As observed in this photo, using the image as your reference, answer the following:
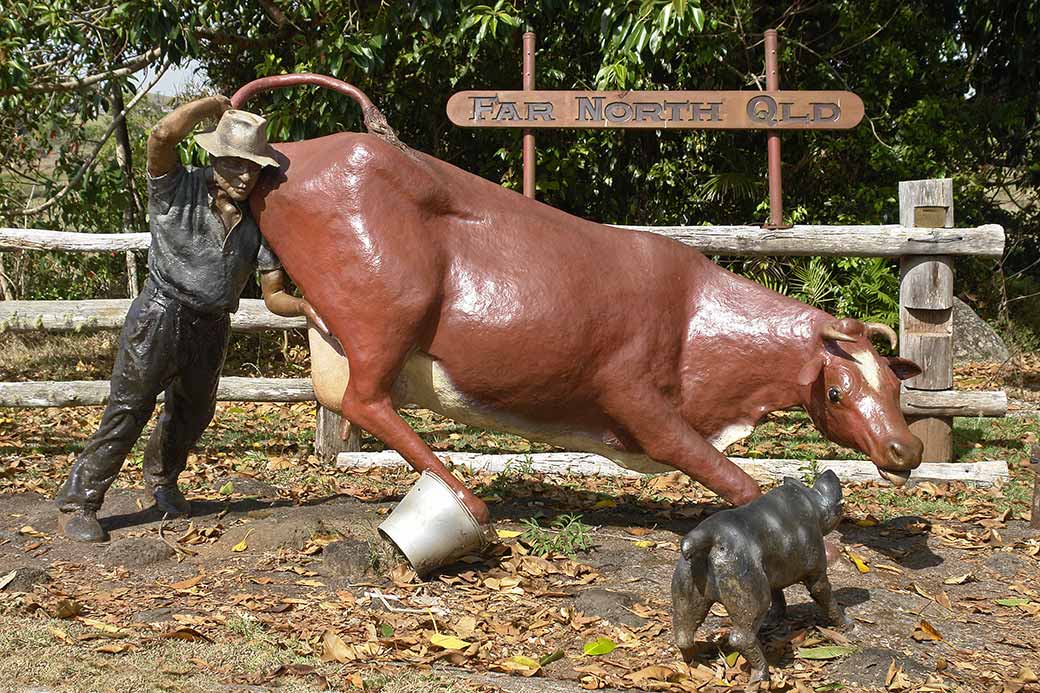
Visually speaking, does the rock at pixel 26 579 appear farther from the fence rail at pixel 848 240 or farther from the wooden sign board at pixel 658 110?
the fence rail at pixel 848 240

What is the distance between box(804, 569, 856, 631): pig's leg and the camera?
3661 mm

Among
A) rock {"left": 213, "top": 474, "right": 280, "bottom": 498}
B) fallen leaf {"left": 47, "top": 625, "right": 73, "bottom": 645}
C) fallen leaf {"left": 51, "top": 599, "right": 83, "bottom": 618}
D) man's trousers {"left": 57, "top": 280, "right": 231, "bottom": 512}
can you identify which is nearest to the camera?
fallen leaf {"left": 47, "top": 625, "right": 73, "bottom": 645}

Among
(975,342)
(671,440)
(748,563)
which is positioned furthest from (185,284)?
(975,342)

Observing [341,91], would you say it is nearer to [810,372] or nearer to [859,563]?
[810,372]

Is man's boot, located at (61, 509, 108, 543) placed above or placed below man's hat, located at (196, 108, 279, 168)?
below

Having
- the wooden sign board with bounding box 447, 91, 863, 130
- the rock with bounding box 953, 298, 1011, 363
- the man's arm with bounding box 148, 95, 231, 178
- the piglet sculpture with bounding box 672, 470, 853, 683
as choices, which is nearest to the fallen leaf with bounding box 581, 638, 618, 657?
the piglet sculpture with bounding box 672, 470, 853, 683

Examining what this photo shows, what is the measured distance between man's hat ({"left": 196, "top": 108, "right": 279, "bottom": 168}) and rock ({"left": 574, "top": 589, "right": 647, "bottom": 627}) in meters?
2.18

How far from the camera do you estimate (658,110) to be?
20.6 ft

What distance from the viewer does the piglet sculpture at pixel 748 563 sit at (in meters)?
3.22

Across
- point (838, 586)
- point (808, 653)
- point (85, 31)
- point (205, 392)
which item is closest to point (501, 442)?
point (205, 392)

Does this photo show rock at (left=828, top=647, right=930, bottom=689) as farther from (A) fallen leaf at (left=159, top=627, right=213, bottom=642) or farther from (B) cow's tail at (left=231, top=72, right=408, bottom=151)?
(B) cow's tail at (left=231, top=72, right=408, bottom=151)

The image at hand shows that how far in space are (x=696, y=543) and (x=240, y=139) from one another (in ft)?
8.10

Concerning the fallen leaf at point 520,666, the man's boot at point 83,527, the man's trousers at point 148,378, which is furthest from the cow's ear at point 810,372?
the man's boot at point 83,527

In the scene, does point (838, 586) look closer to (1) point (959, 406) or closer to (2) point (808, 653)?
(2) point (808, 653)
